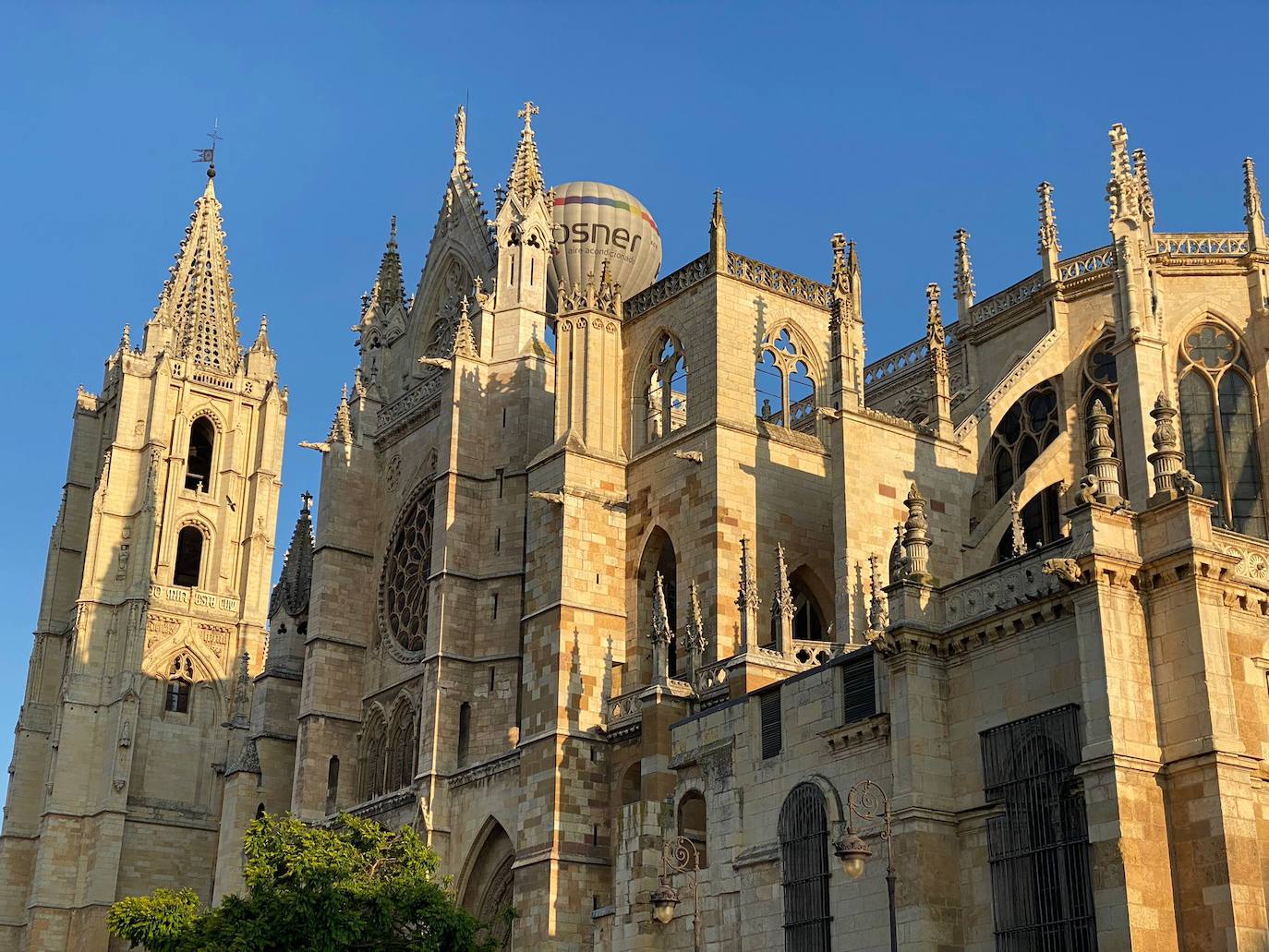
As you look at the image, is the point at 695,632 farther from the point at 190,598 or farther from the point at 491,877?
the point at 190,598

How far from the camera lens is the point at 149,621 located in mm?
55594

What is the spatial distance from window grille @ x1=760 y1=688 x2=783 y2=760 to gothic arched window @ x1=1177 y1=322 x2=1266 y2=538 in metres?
10.6

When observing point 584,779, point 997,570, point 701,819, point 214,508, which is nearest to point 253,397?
point 214,508

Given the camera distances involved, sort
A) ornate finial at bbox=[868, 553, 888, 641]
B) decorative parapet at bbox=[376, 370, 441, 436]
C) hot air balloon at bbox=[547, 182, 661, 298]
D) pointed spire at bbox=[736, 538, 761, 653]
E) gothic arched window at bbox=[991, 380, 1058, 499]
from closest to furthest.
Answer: ornate finial at bbox=[868, 553, 888, 641] → pointed spire at bbox=[736, 538, 761, 653] → gothic arched window at bbox=[991, 380, 1058, 499] → decorative parapet at bbox=[376, 370, 441, 436] → hot air balloon at bbox=[547, 182, 661, 298]

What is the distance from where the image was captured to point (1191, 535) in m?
20.5

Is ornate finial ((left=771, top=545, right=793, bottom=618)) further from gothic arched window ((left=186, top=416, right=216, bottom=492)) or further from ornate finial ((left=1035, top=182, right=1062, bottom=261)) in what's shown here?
gothic arched window ((left=186, top=416, right=216, bottom=492))

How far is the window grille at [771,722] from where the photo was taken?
85.8 feet

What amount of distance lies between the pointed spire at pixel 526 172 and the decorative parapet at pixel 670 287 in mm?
6250

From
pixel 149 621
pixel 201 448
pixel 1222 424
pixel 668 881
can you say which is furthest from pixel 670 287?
pixel 201 448

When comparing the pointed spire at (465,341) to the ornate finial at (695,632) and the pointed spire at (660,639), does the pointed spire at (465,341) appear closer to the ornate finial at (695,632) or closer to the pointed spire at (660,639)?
the pointed spire at (660,639)

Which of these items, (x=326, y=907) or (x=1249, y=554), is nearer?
(x=1249, y=554)

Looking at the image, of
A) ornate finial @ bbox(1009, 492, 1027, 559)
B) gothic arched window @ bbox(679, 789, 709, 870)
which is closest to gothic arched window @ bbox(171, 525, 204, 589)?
gothic arched window @ bbox(679, 789, 709, 870)

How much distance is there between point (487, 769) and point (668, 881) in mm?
10152

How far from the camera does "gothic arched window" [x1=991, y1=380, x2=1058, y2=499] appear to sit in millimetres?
34781
